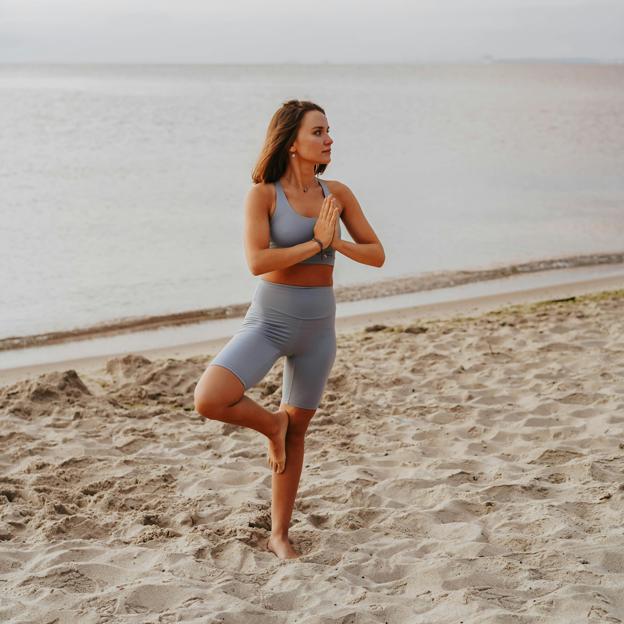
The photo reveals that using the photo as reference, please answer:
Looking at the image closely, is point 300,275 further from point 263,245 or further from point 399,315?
point 399,315

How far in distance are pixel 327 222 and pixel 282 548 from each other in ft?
5.40

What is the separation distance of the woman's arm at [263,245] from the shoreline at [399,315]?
192 inches

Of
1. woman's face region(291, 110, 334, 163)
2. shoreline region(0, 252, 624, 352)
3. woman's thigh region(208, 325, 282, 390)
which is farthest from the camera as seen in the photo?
shoreline region(0, 252, 624, 352)

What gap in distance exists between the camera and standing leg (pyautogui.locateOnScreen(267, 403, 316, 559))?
4156 millimetres

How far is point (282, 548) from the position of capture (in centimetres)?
426

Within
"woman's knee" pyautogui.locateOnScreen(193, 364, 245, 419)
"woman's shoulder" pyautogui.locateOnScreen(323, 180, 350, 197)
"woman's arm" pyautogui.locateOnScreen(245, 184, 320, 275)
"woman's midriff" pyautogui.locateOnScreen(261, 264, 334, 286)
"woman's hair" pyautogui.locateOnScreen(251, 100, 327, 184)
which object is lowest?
"woman's knee" pyautogui.locateOnScreen(193, 364, 245, 419)

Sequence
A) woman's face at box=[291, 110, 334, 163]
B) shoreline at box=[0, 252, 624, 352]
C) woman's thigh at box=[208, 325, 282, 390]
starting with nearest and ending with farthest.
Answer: woman's thigh at box=[208, 325, 282, 390] < woman's face at box=[291, 110, 334, 163] < shoreline at box=[0, 252, 624, 352]

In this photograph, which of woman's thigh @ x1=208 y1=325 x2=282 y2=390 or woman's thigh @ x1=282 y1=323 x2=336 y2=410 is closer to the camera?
woman's thigh @ x1=208 y1=325 x2=282 y2=390

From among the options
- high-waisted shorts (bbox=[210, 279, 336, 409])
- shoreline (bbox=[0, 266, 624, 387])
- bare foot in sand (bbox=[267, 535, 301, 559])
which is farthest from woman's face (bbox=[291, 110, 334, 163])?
shoreline (bbox=[0, 266, 624, 387])

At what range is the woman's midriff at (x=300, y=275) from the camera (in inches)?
156

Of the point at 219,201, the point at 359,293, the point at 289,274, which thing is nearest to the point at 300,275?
the point at 289,274

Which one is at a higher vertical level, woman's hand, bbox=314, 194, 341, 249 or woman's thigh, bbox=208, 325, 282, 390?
woman's hand, bbox=314, 194, 341, 249

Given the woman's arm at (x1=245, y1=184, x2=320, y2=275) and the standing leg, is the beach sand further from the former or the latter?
the woman's arm at (x1=245, y1=184, x2=320, y2=275)

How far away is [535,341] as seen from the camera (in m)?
8.43
